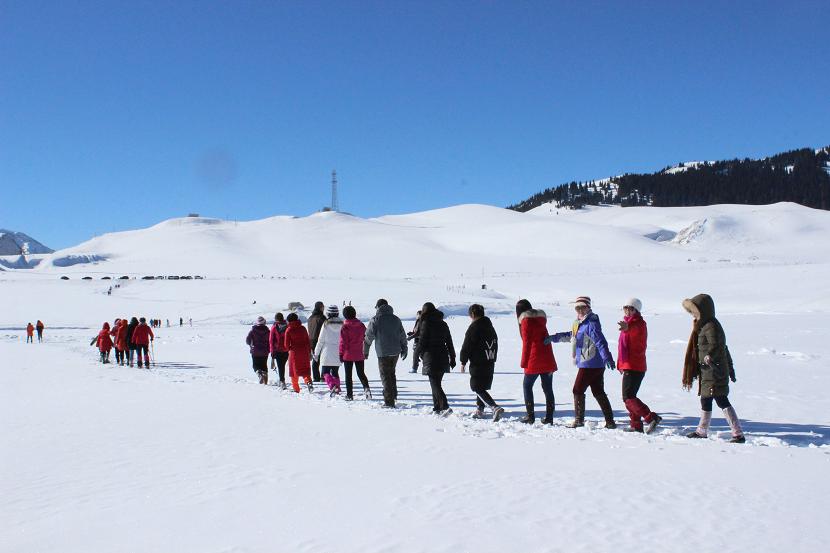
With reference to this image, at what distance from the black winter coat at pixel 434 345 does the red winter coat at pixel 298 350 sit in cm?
320

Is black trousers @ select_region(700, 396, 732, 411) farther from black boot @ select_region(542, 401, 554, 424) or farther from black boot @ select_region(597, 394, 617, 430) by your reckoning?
black boot @ select_region(542, 401, 554, 424)

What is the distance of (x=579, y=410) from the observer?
767 cm

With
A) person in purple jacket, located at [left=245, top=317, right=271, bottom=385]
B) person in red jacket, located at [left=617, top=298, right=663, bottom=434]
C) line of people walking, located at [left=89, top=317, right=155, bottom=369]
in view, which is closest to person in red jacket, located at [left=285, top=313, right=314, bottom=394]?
person in purple jacket, located at [left=245, top=317, right=271, bottom=385]

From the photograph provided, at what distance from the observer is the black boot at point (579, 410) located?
7637mm

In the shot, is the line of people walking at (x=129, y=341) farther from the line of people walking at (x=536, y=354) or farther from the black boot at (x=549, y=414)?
the black boot at (x=549, y=414)

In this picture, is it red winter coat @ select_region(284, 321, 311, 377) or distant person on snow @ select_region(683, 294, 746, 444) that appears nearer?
distant person on snow @ select_region(683, 294, 746, 444)

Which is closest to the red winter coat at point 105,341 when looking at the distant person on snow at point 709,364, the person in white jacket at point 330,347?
the person in white jacket at point 330,347

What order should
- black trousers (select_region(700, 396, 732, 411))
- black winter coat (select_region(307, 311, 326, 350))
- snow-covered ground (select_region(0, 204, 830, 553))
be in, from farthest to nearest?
black winter coat (select_region(307, 311, 326, 350)) → black trousers (select_region(700, 396, 732, 411)) → snow-covered ground (select_region(0, 204, 830, 553))

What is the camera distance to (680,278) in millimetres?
58000

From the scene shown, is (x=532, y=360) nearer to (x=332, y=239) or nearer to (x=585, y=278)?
(x=585, y=278)

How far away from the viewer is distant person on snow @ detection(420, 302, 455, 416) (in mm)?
8906

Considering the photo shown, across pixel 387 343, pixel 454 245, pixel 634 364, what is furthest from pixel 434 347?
pixel 454 245

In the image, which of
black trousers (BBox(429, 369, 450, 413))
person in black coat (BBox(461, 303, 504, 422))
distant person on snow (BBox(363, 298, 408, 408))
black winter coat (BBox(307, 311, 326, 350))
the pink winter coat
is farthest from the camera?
black winter coat (BBox(307, 311, 326, 350))

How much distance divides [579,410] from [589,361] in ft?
2.01
